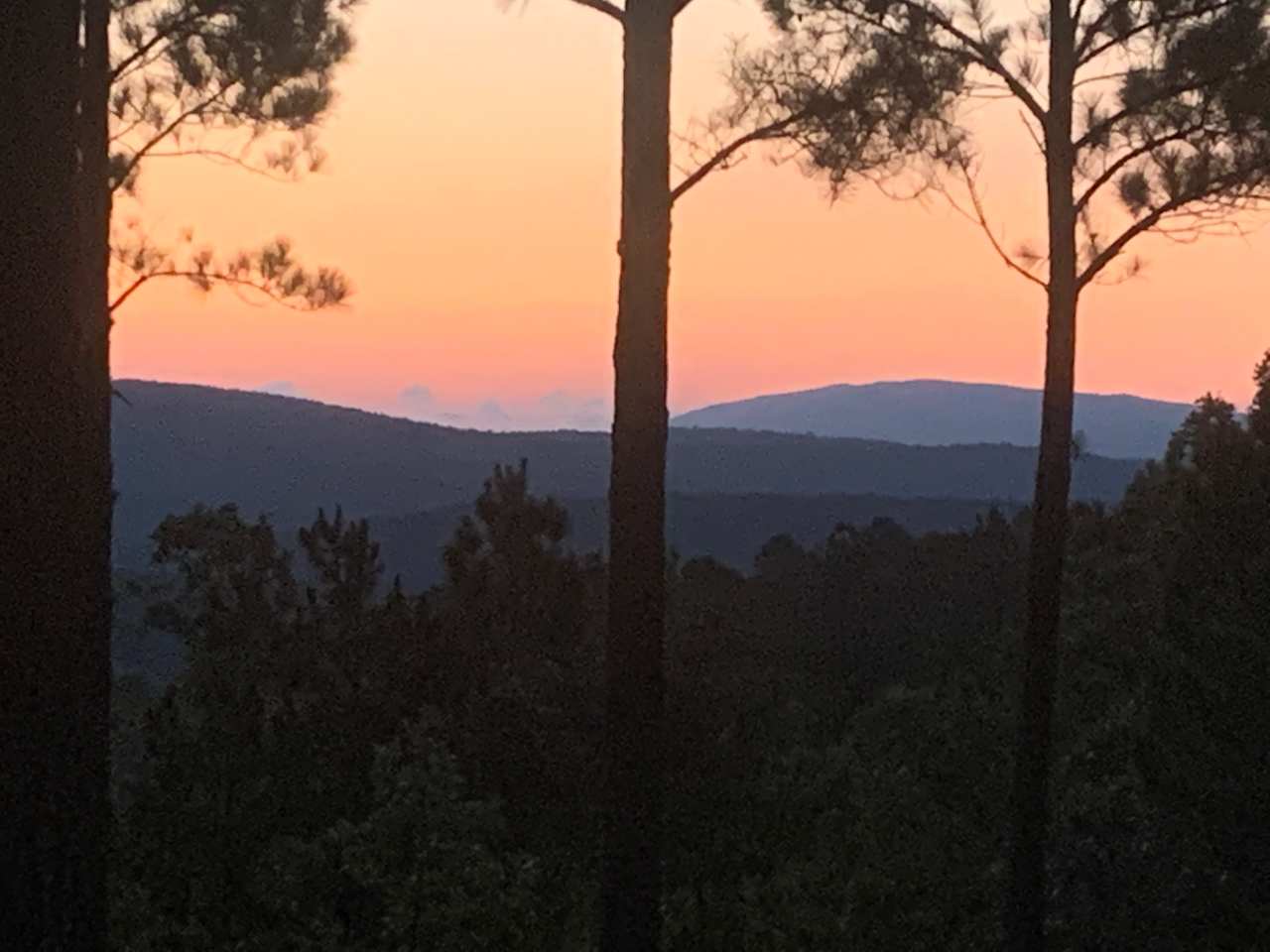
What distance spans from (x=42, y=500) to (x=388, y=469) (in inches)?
4504

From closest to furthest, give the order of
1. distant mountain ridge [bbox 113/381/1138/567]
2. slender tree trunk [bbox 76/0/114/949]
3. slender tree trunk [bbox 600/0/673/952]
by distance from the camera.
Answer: slender tree trunk [bbox 76/0/114/949] → slender tree trunk [bbox 600/0/673/952] → distant mountain ridge [bbox 113/381/1138/567]

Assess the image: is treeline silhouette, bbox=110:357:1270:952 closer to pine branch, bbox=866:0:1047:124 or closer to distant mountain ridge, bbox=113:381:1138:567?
pine branch, bbox=866:0:1047:124

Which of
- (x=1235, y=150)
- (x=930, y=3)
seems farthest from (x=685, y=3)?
(x=1235, y=150)

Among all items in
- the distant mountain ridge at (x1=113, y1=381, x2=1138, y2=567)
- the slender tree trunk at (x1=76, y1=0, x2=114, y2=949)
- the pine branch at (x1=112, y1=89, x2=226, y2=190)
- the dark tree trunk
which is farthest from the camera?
the distant mountain ridge at (x1=113, y1=381, x2=1138, y2=567)

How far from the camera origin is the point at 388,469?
382ft

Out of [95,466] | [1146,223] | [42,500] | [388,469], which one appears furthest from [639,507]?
[388,469]

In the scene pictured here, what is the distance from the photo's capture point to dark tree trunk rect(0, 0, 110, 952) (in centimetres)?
325

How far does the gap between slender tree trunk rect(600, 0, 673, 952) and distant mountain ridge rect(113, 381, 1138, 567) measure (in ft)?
293

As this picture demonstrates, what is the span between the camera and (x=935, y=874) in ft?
40.2

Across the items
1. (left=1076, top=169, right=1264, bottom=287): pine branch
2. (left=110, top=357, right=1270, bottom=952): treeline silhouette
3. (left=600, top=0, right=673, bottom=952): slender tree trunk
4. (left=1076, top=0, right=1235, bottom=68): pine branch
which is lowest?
(left=110, top=357, right=1270, bottom=952): treeline silhouette

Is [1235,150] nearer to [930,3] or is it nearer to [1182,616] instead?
[930,3]

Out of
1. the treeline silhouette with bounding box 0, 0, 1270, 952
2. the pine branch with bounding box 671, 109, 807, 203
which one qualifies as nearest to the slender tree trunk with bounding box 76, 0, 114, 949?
the treeline silhouette with bounding box 0, 0, 1270, 952

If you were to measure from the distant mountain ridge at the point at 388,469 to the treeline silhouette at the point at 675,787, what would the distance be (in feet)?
263

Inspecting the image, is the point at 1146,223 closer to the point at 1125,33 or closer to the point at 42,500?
the point at 1125,33
